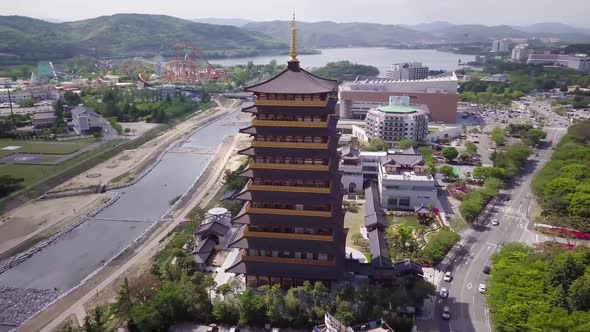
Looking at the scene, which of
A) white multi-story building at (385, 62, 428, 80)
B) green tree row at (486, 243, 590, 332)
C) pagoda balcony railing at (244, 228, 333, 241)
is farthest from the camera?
white multi-story building at (385, 62, 428, 80)

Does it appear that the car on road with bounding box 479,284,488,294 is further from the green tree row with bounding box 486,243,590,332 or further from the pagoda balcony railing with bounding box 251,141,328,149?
the pagoda balcony railing with bounding box 251,141,328,149

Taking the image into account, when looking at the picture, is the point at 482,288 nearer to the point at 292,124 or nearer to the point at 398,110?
the point at 292,124

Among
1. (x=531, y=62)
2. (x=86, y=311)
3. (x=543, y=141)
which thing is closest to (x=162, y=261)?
(x=86, y=311)

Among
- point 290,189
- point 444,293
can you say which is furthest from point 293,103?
point 444,293

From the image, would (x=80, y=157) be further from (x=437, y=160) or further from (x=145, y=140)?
(x=437, y=160)

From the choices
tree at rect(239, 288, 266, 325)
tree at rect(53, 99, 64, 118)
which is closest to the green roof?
tree at rect(239, 288, 266, 325)

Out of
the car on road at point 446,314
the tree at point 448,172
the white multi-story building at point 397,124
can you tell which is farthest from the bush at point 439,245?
the white multi-story building at point 397,124
